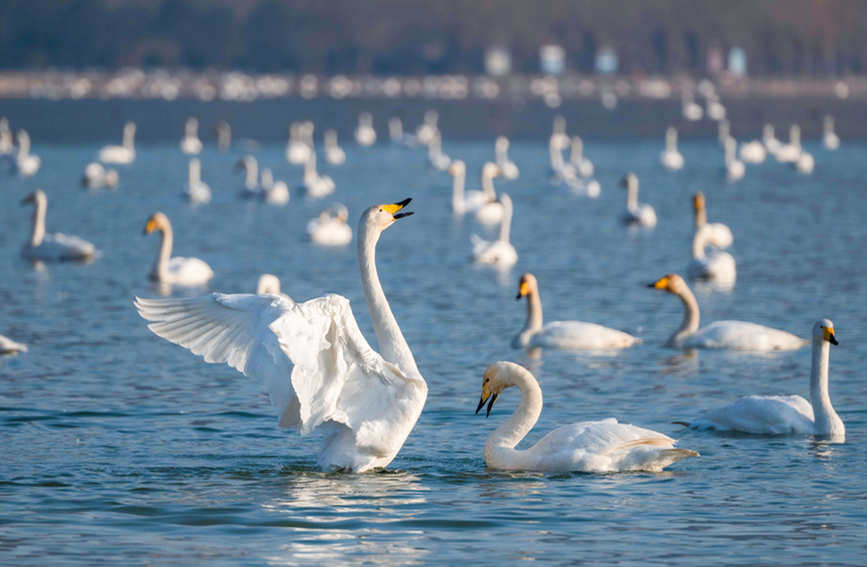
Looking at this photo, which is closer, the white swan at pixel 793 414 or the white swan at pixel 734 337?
the white swan at pixel 793 414

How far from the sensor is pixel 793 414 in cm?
958

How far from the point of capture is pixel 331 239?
940 inches

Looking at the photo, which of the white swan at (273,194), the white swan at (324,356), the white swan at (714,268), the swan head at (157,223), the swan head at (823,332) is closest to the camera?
the white swan at (324,356)

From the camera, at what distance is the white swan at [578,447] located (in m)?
8.38

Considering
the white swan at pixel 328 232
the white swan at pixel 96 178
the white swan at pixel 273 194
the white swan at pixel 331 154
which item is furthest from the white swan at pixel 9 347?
the white swan at pixel 331 154

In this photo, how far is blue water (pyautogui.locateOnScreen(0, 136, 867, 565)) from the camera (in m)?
7.16

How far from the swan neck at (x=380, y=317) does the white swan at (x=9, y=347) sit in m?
5.31

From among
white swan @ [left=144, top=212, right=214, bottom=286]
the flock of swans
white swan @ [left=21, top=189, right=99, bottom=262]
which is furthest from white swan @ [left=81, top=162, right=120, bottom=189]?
the flock of swans

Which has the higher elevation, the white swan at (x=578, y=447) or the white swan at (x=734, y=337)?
the white swan at (x=734, y=337)

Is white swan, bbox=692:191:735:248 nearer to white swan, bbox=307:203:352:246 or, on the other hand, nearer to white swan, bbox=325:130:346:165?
white swan, bbox=307:203:352:246

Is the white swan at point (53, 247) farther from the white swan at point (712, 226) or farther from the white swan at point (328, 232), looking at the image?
the white swan at point (712, 226)

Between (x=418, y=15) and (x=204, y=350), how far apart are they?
160577 mm

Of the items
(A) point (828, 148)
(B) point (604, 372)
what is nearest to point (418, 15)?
(A) point (828, 148)

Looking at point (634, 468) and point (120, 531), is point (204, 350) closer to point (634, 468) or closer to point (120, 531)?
point (120, 531)
